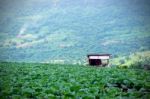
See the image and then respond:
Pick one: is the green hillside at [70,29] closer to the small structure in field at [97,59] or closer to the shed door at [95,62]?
the small structure in field at [97,59]

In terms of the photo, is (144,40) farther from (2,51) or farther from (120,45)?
(2,51)

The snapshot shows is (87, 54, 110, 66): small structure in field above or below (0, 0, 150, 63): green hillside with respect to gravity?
below

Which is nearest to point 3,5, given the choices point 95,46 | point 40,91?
point 95,46

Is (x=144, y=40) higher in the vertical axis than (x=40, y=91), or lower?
higher

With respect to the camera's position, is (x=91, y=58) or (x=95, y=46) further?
(x=95, y=46)

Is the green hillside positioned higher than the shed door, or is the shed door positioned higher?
the green hillside

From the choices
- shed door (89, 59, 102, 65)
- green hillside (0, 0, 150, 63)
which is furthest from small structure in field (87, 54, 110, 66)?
green hillside (0, 0, 150, 63)

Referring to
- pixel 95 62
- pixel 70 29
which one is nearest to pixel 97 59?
pixel 95 62

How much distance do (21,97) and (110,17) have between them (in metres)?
152

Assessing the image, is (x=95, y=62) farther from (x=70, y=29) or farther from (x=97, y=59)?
(x=70, y=29)

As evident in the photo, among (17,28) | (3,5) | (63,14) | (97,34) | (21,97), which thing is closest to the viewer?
(21,97)

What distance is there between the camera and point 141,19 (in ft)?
483

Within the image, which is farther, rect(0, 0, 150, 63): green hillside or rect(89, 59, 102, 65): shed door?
rect(0, 0, 150, 63): green hillside

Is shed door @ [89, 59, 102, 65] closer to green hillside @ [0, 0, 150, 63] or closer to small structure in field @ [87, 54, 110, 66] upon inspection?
small structure in field @ [87, 54, 110, 66]
